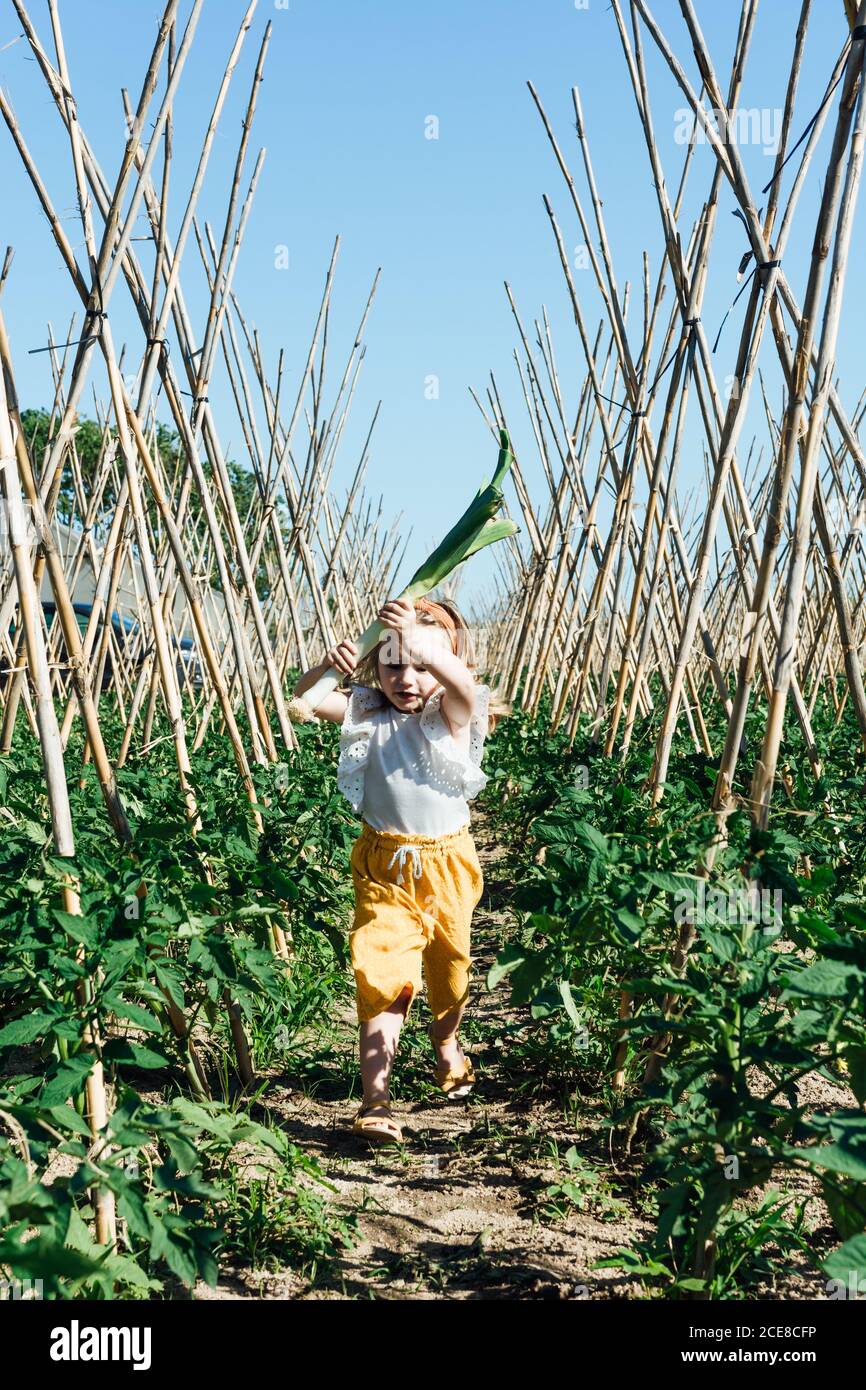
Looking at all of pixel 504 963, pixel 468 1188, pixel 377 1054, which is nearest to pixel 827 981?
pixel 504 963

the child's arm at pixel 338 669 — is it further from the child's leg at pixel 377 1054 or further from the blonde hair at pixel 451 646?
the child's leg at pixel 377 1054

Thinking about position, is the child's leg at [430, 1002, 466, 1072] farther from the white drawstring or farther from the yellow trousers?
the white drawstring

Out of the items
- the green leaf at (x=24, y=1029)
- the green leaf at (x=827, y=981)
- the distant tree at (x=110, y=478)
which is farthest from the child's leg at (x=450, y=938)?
the distant tree at (x=110, y=478)

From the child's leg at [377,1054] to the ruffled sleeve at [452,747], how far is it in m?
0.55

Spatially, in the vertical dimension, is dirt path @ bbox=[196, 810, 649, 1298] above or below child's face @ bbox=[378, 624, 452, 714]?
below

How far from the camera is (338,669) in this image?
2.61 m

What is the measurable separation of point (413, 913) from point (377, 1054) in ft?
1.10

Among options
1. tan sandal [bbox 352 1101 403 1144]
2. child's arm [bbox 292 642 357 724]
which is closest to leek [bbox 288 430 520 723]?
child's arm [bbox 292 642 357 724]

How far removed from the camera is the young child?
2592 millimetres

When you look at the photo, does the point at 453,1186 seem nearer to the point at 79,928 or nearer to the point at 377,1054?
the point at 377,1054

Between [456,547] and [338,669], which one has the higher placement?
[456,547]

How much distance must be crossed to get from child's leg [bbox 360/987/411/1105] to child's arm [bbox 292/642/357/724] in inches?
29.0

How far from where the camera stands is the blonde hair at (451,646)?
9.03 ft
